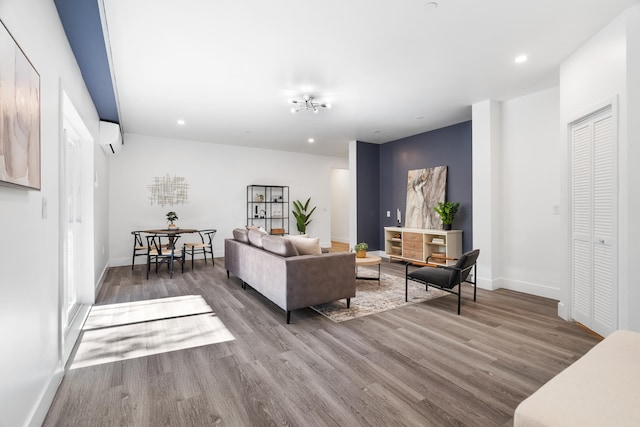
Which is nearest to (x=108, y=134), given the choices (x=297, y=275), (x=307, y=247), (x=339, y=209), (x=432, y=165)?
(x=307, y=247)

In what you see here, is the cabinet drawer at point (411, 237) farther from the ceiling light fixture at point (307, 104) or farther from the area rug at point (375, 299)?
the ceiling light fixture at point (307, 104)

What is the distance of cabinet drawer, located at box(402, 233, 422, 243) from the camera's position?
5.80 metres

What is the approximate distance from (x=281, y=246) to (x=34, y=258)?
2029 millimetres

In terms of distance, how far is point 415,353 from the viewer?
2.52 metres

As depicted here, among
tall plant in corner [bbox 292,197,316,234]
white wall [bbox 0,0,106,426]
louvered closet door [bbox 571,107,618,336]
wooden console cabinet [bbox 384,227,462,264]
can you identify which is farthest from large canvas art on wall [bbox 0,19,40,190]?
tall plant in corner [bbox 292,197,316,234]

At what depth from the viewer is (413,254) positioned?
593 cm

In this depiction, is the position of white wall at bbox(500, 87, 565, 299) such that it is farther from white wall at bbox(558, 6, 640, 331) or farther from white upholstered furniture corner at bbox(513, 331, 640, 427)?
white upholstered furniture corner at bbox(513, 331, 640, 427)

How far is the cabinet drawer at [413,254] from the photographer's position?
577 cm

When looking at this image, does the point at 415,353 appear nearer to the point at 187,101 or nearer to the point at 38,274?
the point at 38,274

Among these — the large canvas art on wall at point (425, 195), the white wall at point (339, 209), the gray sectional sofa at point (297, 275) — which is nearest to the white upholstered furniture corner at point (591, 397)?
the gray sectional sofa at point (297, 275)

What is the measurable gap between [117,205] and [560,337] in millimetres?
7228

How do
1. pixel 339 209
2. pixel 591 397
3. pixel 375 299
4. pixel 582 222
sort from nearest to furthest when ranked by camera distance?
pixel 591 397
pixel 582 222
pixel 375 299
pixel 339 209

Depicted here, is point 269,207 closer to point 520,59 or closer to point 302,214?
point 302,214

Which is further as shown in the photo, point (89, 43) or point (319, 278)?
point (319, 278)
